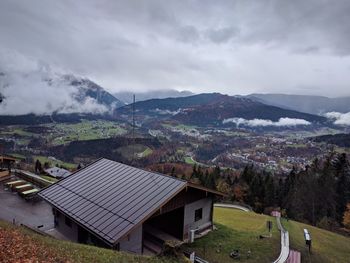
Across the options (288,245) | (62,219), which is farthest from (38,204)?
(288,245)

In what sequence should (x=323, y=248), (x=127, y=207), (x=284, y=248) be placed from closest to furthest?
1. (x=127, y=207)
2. (x=284, y=248)
3. (x=323, y=248)

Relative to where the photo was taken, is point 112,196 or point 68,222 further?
point 68,222

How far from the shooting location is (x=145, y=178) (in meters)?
23.8

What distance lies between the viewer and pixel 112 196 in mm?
21859

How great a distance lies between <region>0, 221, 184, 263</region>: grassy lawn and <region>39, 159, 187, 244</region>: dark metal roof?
6.41ft

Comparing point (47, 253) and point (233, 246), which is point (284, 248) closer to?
Result: point (233, 246)

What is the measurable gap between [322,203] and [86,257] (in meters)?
54.3

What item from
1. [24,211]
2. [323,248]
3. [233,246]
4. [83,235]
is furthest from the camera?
[24,211]

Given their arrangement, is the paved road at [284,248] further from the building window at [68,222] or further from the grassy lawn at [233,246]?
the building window at [68,222]

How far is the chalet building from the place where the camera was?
19.1 m

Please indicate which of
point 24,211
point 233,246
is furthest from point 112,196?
point 24,211

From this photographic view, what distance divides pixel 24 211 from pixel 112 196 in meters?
13.8

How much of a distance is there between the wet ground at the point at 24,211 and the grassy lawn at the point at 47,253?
11062mm

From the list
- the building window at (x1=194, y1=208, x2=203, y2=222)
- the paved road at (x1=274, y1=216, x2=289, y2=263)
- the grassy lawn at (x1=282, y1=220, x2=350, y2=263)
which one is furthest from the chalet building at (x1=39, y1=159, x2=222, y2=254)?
the grassy lawn at (x1=282, y1=220, x2=350, y2=263)
